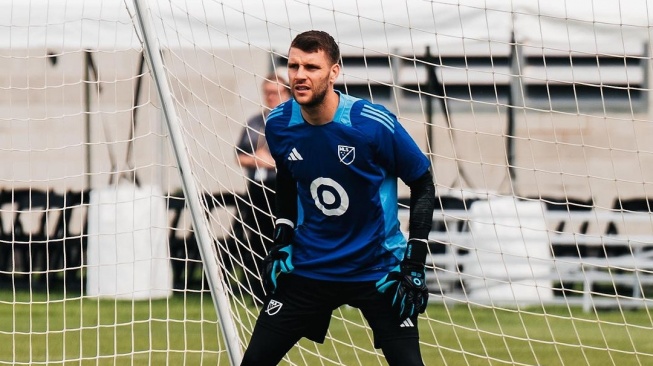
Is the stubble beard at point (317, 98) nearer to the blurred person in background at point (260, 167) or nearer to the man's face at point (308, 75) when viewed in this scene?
the man's face at point (308, 75)

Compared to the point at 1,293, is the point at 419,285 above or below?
above

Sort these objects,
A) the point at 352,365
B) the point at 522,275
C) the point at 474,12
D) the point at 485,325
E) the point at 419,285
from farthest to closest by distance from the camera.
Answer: the point at 522,275 → the point at 485,325 → the point at 474,12 → the point at 352,365 → the point at 419,285

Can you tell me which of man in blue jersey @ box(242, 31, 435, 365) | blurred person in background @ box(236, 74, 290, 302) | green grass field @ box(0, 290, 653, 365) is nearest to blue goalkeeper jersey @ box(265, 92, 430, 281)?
man in blue jersey @ box(242, 31, 435, 365)

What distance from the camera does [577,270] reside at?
10664mm

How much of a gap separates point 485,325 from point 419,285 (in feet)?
16.6

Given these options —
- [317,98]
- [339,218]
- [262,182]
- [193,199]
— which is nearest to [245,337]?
[262,182]

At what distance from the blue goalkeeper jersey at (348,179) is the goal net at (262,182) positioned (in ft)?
3.69

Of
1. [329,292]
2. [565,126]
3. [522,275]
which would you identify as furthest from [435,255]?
[329,292]

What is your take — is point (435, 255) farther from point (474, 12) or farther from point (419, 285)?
point (419, 285)

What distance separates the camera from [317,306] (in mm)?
4590

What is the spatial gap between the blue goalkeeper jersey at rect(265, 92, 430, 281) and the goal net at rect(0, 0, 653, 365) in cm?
112

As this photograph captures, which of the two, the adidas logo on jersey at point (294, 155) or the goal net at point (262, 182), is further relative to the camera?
the goal net at point (262, 182)

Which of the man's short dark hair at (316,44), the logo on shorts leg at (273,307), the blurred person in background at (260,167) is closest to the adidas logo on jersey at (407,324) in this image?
the logo on shorts leg at (273,307)

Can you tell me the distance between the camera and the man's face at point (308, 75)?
431cm
